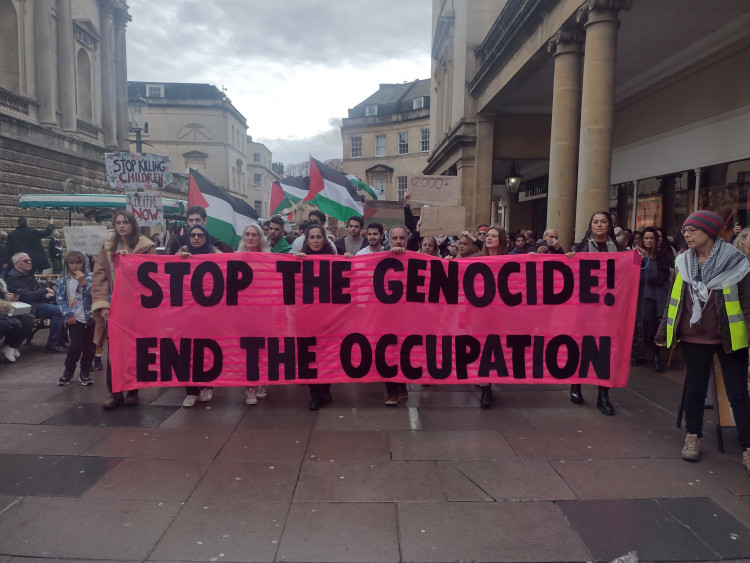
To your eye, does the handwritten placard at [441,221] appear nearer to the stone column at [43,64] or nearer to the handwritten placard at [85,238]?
the handwritten placard at [85,238]

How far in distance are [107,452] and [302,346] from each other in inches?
77.0

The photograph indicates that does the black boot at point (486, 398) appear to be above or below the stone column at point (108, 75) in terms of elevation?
below

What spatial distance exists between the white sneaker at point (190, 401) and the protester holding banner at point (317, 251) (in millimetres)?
1211

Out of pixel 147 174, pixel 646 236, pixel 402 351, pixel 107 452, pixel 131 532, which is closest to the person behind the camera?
pixel 131 532

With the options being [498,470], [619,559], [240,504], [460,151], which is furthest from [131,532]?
[460,151]

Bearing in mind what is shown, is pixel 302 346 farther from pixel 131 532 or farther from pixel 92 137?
pixel 92 137

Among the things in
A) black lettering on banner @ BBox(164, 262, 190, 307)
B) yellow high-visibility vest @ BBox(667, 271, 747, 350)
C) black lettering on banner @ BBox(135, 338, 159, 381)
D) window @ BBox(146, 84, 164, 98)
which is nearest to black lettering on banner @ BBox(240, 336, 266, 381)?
black lettering on banner @ BBox(164, 262, 190, 307)

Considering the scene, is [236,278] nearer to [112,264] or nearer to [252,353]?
[252,353]

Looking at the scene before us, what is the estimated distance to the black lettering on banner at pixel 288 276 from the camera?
5.61 metres

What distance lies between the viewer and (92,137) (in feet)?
84.5

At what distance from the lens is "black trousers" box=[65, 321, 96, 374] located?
6328 millimetres

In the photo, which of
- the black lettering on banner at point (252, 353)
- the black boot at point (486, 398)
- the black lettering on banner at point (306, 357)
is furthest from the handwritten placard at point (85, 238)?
the black boot at point (486, 398)

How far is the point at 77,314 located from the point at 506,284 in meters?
4.82

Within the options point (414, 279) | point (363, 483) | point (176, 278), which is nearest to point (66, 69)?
point (176, 278)
